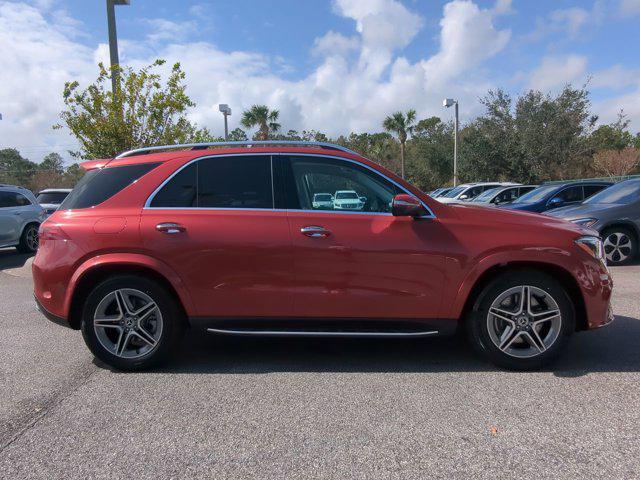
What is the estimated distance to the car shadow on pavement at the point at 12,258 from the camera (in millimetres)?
10695

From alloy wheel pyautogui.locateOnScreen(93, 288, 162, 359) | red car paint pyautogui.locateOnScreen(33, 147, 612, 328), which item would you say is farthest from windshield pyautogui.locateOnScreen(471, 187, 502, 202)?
alloy wheel pyautogui.locateOnScreen(93, 288, 162, 359)

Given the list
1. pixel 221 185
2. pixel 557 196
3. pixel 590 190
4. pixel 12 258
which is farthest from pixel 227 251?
pixel 590 190

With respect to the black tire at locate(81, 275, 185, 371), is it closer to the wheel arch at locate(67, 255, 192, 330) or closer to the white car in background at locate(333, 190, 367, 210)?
the wheel arch at locate(67, 255, 192, 330)

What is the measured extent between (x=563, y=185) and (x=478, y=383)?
9.40m

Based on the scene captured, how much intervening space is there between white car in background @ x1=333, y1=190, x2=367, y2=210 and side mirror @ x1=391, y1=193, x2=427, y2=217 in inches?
12.9

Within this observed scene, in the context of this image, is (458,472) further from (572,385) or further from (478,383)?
(572,385)

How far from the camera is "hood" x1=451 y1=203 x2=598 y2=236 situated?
13.0 feet

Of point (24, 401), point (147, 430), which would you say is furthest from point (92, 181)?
point (147, 430)

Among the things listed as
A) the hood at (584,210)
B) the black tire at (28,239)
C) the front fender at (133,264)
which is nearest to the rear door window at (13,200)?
the black tire at (28,239)

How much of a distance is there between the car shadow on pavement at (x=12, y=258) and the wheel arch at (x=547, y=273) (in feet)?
33.4

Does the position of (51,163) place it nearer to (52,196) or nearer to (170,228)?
(52,196)

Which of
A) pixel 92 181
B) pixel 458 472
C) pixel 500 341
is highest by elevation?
pixel 92 181

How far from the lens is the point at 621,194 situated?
9.17 m

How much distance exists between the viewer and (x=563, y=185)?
1158 centimetres
